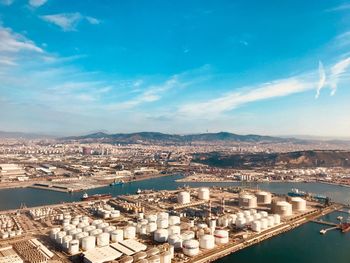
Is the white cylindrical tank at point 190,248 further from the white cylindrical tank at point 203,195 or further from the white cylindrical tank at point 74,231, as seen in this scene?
the white cylindrical tank at point 203,195

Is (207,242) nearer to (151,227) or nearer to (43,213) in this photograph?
(151,227)

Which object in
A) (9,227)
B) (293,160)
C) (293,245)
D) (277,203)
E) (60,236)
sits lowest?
(293,245)

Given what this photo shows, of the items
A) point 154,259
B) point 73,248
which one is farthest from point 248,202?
point 73,248

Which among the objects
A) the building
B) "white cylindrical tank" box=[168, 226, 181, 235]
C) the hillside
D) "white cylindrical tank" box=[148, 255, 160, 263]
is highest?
the hillside

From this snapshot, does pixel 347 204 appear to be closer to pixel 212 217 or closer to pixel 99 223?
pixel 212 217

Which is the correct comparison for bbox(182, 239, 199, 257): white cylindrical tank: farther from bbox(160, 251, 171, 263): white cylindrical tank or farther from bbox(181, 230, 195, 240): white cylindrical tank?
bbox(160, 251, 171, 263): white cylindrical tank

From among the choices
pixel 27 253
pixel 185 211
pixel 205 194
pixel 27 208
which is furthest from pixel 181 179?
pixel 27 253

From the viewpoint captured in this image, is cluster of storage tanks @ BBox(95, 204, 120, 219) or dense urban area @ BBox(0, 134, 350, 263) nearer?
dense urban area @ BBox(0, 134, 350, 263)

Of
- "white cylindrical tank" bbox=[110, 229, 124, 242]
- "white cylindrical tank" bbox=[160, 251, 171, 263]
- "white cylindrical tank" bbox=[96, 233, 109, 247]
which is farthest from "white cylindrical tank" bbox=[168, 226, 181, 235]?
"white cylindrical tank" bbox=[96, 233, 109, 247]
